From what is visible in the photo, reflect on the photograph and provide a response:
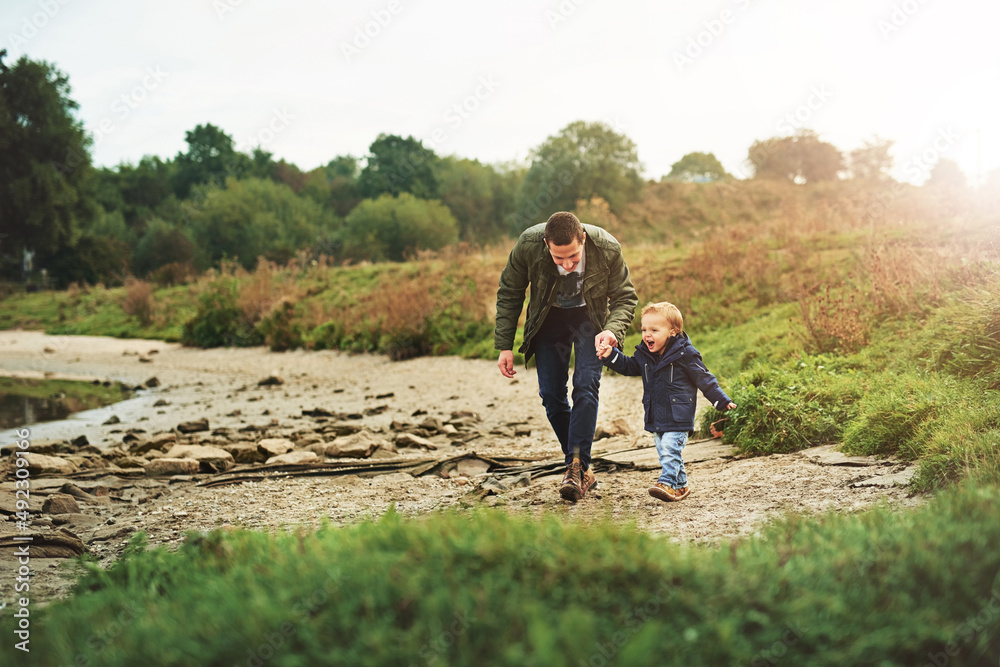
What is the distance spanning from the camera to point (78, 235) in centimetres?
4406

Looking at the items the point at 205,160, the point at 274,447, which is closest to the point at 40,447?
the point at 274,447

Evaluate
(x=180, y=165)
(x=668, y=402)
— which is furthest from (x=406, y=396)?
(x=180, y=165)

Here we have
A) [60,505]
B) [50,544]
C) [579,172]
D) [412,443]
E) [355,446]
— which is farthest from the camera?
[579,172]

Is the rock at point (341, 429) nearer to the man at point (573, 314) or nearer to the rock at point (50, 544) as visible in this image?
the man at point (573, 314)

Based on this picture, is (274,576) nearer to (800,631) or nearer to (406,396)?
(800,631)

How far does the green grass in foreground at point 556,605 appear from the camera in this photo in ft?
7.28

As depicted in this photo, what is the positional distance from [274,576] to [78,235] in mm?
48977

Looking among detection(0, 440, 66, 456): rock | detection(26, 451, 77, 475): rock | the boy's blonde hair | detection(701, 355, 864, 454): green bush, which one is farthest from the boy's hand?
detection(0, 440, 66, 456): rock

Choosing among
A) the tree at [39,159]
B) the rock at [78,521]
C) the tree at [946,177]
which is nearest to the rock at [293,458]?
the rock at [78,521]

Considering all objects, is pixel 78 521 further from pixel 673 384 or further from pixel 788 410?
pixel 788 410

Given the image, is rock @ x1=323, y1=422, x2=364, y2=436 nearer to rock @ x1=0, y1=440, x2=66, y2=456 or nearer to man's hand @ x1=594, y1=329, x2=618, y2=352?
rock @ x1=0, y1=440, x2=66, y2=456

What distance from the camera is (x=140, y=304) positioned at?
28469 mm

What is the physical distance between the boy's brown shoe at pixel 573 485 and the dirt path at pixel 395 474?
0.09m

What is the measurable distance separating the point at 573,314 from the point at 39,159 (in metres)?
47.7
